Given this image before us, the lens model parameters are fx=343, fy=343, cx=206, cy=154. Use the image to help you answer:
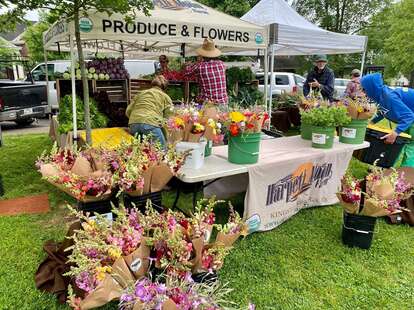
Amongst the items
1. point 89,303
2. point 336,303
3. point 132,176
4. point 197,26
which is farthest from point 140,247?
point 197,26

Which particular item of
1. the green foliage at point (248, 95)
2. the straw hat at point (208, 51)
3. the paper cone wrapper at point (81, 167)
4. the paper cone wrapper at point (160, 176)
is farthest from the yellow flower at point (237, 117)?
the green foliage at point (248, 95)

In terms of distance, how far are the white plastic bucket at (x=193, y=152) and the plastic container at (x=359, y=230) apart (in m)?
1.45

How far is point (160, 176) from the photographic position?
2348mm

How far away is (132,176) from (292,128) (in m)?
6.51

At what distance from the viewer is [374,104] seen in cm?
359

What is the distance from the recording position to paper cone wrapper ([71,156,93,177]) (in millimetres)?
2131

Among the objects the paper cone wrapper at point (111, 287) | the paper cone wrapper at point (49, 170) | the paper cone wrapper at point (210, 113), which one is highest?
the paper cone wrapper at point (210, 113)

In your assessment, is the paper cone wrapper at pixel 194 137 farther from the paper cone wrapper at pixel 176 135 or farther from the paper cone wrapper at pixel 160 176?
the paper cone wrapper at pixel 160 176

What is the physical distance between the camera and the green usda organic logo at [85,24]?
150 inches

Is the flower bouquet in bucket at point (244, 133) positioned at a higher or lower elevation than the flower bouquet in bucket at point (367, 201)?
higher

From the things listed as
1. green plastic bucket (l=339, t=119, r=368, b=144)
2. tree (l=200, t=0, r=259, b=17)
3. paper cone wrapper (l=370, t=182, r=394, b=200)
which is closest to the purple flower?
paper cone wrapper (l=370, t=182, r=394, b=200)

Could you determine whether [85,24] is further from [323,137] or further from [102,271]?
[102,271]

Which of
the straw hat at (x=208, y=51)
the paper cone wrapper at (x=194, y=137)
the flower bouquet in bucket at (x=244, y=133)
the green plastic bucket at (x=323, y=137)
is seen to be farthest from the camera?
the straw hat at (x=208, y=51)

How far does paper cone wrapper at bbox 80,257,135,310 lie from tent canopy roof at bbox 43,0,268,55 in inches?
119
